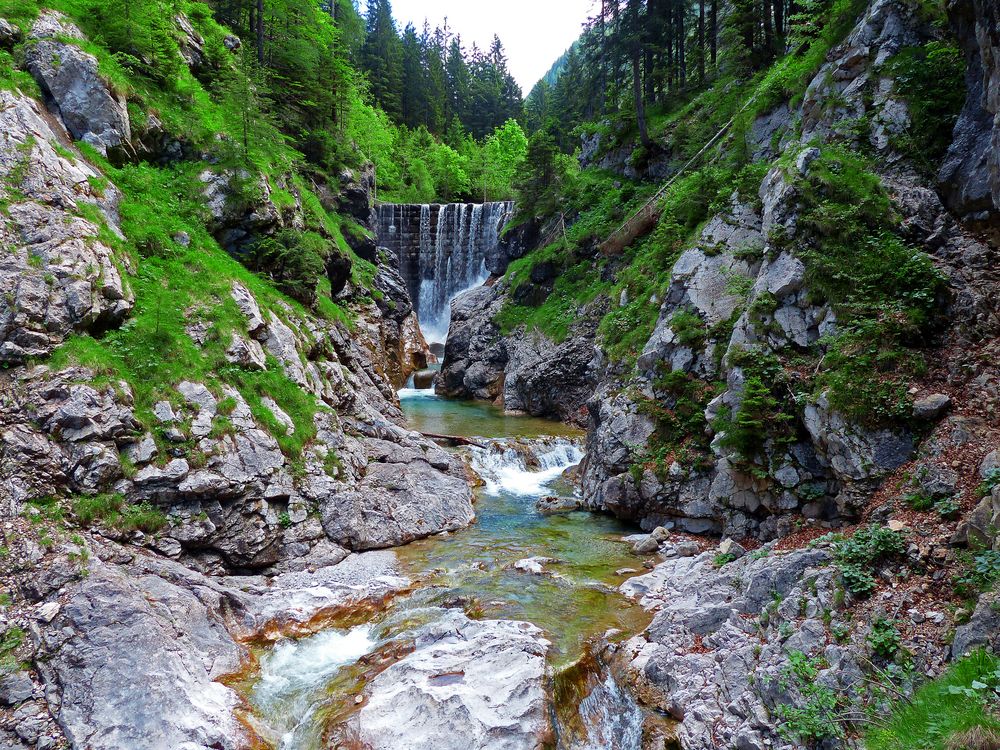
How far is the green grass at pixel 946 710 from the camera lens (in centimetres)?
414

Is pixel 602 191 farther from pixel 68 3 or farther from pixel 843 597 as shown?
pixel 843 597

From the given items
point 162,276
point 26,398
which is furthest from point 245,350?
point 26,398

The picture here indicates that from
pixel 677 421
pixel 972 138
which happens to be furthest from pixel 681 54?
pixel 677 421

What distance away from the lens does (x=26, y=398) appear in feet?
29.4

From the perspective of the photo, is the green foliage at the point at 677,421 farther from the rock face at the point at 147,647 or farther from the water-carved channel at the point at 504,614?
the rock face at the point at 147,647

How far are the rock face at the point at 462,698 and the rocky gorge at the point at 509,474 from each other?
4 centimetres

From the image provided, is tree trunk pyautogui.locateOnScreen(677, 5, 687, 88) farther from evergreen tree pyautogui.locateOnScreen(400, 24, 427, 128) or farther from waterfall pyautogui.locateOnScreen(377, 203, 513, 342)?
evergreen tree pyautogui.locateOnScreen(400, 24, 427, 128)

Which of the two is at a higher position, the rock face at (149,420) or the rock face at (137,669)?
the rock face at (149,420)

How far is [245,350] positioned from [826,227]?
1342cm

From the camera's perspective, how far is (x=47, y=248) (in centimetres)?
1038

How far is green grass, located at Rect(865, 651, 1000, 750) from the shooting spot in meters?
4.14

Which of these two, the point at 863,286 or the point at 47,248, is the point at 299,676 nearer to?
the point at 47,248

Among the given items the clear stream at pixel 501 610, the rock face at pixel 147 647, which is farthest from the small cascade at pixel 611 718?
the rock face at pixel 147 647

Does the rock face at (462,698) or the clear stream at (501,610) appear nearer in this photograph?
the rock face at (462,698)
